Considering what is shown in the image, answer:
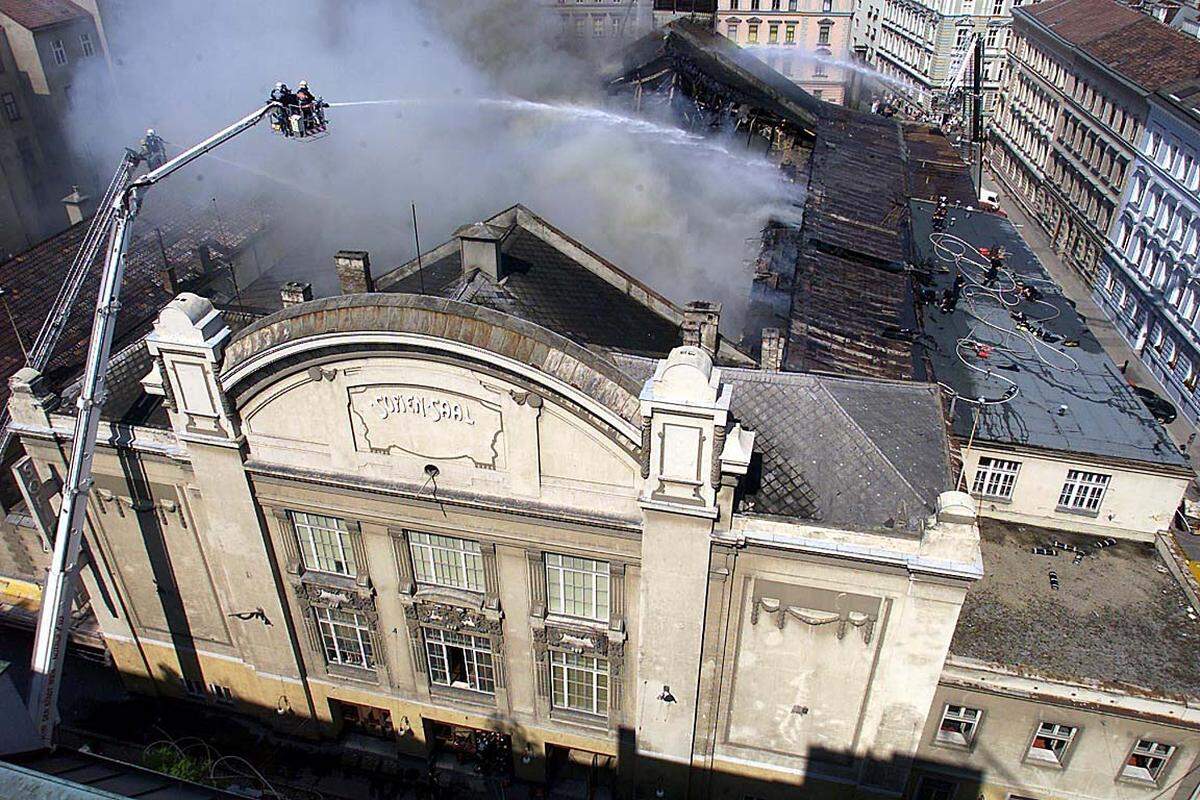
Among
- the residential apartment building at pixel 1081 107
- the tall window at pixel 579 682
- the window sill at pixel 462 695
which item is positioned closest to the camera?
the tall window at pixel 579 682

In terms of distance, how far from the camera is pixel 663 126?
47.4m

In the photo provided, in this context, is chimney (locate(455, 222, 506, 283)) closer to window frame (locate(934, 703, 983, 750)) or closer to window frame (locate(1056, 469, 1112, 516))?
window frame (locate(934, 703, 983, 750))

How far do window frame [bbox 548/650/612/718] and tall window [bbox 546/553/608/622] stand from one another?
121cm

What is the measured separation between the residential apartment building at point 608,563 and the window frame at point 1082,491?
7.08ft

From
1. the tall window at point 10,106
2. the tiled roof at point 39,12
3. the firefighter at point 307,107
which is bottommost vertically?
the tall window at point 10,106

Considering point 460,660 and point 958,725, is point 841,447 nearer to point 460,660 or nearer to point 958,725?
point 958,725

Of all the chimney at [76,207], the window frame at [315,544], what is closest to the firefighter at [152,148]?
the window frame at [315,544]

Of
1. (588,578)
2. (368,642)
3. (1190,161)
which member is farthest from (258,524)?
(1190,161)

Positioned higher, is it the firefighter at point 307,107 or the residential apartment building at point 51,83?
the firefighter at point 307,107

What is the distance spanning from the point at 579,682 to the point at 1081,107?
193 ft

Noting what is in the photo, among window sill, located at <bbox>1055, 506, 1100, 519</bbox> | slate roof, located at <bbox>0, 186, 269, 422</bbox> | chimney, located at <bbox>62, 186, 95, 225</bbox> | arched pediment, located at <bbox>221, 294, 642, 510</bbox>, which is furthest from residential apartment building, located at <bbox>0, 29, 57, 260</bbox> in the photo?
window sill, located at <bbox>1055, 506, 1100, 519</bbox>

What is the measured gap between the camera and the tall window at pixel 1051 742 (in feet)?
64.5

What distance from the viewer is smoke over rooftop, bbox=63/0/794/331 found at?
37062 mm

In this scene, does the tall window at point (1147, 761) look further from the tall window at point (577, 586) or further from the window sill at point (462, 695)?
the window sill at point (462, 695)
